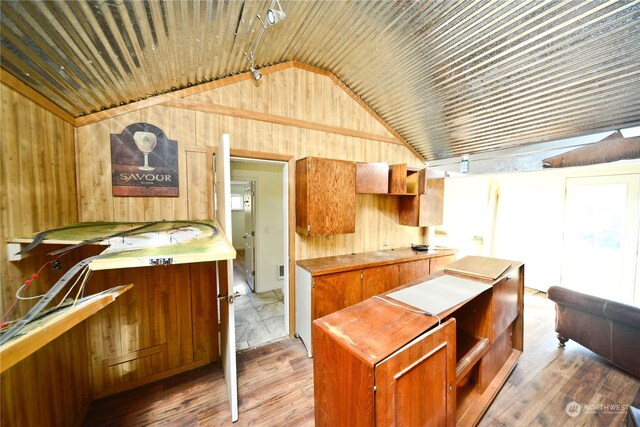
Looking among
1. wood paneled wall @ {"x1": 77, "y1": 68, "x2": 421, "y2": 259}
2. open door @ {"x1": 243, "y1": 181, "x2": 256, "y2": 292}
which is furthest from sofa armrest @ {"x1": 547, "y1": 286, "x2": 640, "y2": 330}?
open door @ {"x1": 243, "y1": 181, "x2": 256, "y2": 292}

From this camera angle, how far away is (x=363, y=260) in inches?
107

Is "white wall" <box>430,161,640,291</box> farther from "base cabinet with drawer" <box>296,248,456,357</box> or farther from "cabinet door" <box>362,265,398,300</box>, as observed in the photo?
"cabinet door" <box>362,265,398,300</box>

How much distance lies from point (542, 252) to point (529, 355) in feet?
8.60

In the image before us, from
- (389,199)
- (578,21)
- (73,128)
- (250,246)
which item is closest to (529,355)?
(389,199)

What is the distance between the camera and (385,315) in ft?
4.16

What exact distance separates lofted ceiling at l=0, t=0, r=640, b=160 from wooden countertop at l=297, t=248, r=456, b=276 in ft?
5.64

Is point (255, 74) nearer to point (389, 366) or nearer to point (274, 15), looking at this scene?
point (274, 15)

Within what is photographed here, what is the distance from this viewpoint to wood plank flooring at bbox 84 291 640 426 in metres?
1.67

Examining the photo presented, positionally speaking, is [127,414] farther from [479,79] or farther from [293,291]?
[479,79]

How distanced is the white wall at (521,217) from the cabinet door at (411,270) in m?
1.68

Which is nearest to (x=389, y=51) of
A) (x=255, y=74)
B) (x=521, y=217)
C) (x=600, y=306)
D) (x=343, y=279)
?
(x=255, y=74)

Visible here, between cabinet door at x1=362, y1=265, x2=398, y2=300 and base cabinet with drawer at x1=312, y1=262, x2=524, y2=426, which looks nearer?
base cabinet with drawer at x1=312, y1=262, x2=524, y2=426

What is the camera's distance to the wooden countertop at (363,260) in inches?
93.0

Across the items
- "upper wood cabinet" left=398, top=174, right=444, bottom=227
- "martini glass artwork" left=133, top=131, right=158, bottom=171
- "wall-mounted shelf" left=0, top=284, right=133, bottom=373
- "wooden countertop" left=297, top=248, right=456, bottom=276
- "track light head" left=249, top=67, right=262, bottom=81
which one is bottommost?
"wooden countertop" left=297, top=248, right=456, bottom=276
